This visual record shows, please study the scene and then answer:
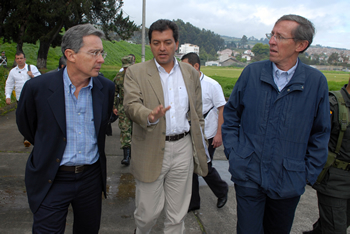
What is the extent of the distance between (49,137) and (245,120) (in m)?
1.49

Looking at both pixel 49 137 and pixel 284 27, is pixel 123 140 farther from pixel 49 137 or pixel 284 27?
pixel 284 27

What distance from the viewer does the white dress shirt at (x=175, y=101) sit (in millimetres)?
2436

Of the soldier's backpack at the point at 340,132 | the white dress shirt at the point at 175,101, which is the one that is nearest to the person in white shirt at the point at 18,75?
the white dress shirt at the point at 175,101

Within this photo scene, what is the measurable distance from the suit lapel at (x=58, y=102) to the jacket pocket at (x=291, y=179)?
163 centimetres

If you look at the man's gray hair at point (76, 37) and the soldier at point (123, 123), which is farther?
the soldier at point (123, 123)

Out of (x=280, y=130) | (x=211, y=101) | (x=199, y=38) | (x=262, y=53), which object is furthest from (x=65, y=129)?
(x=199, y=38)

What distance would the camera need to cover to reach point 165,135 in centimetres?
238

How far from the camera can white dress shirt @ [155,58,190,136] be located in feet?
7.99

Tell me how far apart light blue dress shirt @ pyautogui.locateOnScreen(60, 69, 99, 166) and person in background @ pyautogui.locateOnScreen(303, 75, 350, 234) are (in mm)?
2027

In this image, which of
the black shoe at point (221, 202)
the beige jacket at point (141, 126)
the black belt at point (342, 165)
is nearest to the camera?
the beige jacket at point (141, 126)

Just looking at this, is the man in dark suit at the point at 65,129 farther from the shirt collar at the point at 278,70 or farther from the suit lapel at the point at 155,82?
the shirt collar at the point at 278,70

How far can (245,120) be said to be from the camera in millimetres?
2270

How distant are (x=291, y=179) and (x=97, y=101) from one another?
1.59 meters

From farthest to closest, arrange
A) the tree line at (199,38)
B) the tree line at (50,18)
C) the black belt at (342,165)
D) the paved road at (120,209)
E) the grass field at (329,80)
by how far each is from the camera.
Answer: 1. the tree line at (199,38)
2. the tree line at (50,18)
3. the grass field at (329,80)
4. the paved road at (120,209)
5. the black belt at (342,165)
